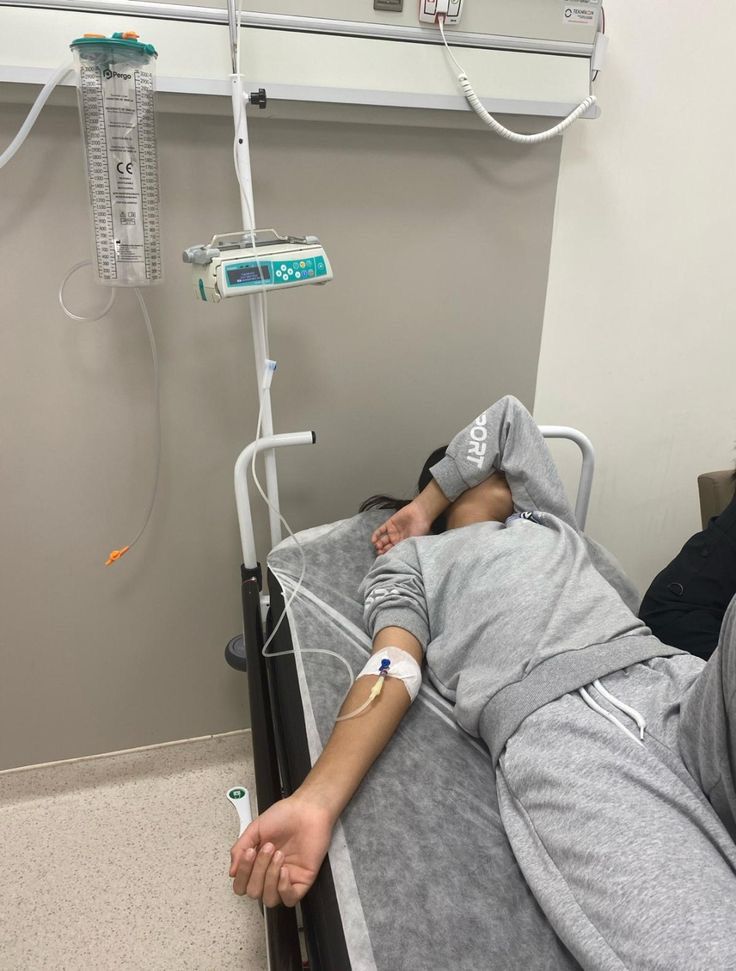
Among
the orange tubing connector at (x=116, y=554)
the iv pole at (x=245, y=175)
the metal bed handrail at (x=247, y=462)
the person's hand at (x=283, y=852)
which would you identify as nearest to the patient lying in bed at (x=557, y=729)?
the person's hand at (x=283, y=852)

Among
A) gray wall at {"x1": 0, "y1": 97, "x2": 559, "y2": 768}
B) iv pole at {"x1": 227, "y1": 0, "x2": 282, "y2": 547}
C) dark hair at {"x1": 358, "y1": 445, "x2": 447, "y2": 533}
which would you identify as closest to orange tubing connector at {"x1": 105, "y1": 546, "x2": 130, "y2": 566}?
gray wall at {"x1": 0, "y1": 97, "x2": 559, "y2": 768}

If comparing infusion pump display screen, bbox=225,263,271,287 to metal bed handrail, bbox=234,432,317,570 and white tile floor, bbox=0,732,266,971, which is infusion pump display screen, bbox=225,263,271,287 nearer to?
metal bed handrail, bbox=234,432,317,570

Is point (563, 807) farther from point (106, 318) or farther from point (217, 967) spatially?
point (106, 318)

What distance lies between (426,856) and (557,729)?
255mm

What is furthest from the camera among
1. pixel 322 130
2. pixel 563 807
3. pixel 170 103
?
pixel 322 130

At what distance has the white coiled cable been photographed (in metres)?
1.45

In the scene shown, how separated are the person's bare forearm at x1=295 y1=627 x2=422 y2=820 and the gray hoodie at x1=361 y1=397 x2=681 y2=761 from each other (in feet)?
0.38

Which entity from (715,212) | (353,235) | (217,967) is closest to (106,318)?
(353,235)

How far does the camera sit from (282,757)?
1.12m

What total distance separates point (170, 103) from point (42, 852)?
1.62m

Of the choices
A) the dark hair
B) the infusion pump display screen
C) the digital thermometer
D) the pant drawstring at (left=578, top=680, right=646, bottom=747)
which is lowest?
the digital thermometer

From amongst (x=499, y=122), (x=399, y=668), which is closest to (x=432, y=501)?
(x=399, y=668)

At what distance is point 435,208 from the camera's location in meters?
1.61

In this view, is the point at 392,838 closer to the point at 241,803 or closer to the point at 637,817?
the point at 637,817
